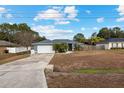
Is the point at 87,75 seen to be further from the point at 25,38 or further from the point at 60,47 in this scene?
the point at 25,38

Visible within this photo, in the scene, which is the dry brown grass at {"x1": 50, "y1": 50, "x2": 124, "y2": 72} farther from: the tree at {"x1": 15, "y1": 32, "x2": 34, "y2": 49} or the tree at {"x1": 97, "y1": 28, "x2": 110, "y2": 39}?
the tree at {"x1": 97, "y1": 28, "x2": 110, "y2": 39}

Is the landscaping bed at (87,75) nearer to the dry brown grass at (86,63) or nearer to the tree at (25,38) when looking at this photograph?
the dry brown grass at (86,63)

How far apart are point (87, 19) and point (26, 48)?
93.4 feet

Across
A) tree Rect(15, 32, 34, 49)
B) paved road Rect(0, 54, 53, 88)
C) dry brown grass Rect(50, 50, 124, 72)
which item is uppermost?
tree Rect(15, 32, 34, 49)

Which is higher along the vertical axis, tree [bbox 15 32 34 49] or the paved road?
tree [bbox 15 32 34 49]

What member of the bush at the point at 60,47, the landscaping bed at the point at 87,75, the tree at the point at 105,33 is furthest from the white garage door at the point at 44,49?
the tree at the point at 105,33

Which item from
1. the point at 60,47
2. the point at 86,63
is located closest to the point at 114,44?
the point at 60,47

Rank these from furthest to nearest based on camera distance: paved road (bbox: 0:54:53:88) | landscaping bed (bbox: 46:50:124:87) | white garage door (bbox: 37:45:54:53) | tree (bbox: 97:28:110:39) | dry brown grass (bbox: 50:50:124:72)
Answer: tree (bbox: 97:28:110:39)
white garage door (bbox: 37:45:54:53)
dry brown grass (bbox: 50:50:124:72)
landscaping bed (bbox: 46:50:124:87)
paved road (bbox: 0:54:53:88)

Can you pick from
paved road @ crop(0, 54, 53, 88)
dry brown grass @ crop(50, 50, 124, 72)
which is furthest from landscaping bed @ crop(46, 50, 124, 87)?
paved road @ crop(0, 54, 53, 88)

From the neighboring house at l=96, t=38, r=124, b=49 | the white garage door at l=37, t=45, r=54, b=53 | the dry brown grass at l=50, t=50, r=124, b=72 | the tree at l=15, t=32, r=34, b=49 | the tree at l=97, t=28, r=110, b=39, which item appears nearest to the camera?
the dry brown grass at l=50, t=50, r=124, b=72

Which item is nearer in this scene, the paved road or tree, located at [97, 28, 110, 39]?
the paved road
